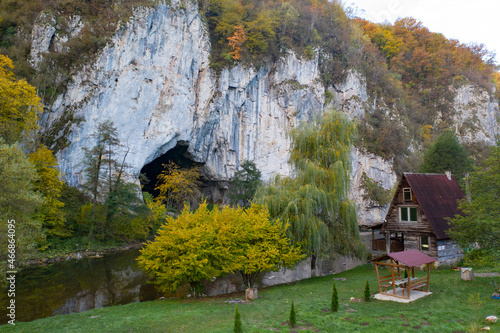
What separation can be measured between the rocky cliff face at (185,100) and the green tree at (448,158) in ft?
37.3

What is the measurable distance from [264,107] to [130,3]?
19249 mm

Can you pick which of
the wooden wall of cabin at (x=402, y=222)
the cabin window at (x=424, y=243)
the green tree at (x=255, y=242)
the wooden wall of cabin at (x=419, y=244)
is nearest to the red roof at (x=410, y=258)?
the green tree at (x=255, y=242)

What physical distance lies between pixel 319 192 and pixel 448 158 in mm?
24956

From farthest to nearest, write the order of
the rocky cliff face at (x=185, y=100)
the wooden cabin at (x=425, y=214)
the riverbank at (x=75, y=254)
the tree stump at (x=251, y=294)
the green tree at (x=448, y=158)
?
the green tree at (x=448, y=158) → the rocky cliff face at (x=185, y=100) → the riverbank at (x=75, y=254) → the wooden cabin at (x=425, y=214) → the tree stump at (x=251, y=294)

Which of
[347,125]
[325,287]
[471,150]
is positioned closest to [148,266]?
[325,287]

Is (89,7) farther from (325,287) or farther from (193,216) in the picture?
(325,287)

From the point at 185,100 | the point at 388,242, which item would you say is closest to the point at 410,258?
the point at 388,242

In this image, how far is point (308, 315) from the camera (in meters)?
9.48

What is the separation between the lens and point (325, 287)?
1459 centimetres

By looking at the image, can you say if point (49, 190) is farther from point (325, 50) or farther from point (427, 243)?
point (325, 50)

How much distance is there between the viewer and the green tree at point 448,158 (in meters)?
33.9

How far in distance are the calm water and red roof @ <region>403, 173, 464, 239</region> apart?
51.3ft

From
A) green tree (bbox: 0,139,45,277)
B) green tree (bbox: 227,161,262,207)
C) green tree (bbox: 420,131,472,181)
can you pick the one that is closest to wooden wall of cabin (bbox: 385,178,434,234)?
green tree (bbox: 420,131,472,181)

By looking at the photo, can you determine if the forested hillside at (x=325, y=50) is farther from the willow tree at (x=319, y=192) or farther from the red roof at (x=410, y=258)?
the red roof at (x=410, y=258)
